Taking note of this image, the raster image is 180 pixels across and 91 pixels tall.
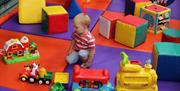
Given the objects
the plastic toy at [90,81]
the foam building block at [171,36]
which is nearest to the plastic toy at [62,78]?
the plastic toy at [90,81]

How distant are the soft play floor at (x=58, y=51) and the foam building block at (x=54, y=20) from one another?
33 millimetres

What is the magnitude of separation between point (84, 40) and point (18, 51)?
332 millimetres

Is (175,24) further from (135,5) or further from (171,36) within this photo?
(171,36)

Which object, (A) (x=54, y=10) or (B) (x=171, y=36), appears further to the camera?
(A) (x=54, y=10)

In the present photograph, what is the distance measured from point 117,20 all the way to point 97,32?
0.20m

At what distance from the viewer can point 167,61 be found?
160 centimetres

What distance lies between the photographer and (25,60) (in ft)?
5.65

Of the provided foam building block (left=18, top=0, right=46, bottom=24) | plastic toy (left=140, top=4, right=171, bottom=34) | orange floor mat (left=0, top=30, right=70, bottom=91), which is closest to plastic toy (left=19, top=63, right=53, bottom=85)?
orange floor mat (left=0, top=30, right=70, bottom=91)

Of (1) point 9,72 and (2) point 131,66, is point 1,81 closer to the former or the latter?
(1) point 9,72

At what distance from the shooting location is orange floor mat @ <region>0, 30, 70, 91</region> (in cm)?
154

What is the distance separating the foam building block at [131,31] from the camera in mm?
1864

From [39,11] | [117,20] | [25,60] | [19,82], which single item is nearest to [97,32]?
[117,20]

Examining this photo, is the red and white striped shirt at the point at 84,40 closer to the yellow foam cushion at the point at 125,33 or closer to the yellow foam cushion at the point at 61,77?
the yellow foam cushion at the point at 61,77

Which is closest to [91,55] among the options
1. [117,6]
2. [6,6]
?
[117,6]
